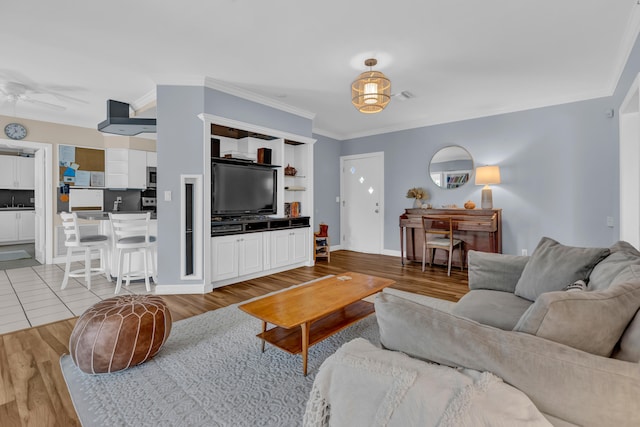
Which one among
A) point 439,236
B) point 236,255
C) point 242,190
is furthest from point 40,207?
point 439,236

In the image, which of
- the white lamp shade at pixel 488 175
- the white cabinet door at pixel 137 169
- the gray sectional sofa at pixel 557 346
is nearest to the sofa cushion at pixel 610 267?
the gray sectional sofa at pixel 557 346

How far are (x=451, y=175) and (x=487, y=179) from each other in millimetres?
704

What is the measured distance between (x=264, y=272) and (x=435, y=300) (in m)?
2.34

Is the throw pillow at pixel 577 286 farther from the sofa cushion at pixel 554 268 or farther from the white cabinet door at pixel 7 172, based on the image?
the white cabinet door at pixel 7 172

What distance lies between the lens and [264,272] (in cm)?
454

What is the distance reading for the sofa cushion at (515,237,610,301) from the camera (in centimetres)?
183

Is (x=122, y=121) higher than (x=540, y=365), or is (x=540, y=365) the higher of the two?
(x=122, y=121)

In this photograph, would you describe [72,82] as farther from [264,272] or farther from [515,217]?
[515,217]

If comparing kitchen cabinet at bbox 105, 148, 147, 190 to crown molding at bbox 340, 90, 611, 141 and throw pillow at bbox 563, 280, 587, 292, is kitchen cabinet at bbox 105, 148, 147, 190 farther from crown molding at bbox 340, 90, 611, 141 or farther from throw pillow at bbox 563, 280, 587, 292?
throw pillow at bbox 563, 280, 587, 292

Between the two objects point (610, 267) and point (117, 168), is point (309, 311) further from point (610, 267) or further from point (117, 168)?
point (117, 168)

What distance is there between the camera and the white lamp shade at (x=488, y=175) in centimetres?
471

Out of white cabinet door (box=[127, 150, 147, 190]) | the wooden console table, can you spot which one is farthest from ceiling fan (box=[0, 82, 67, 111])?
the wooden console table

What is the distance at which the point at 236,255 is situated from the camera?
13.6 ft

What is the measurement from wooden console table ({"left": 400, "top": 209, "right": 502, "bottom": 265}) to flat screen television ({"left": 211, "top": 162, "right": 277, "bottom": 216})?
2.30 metres
